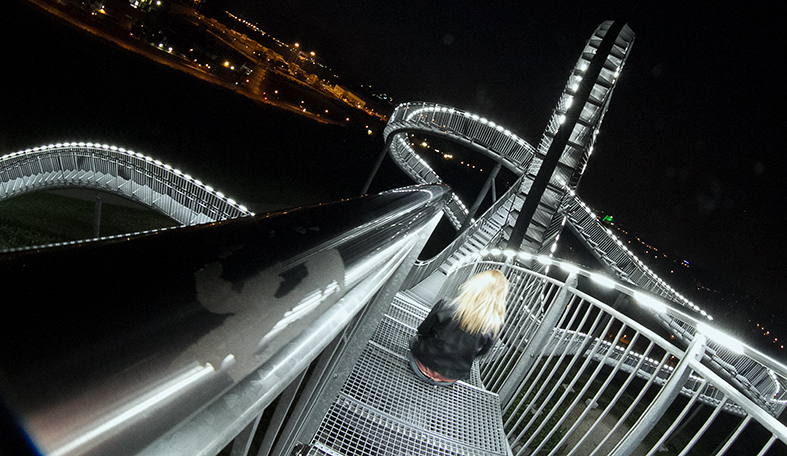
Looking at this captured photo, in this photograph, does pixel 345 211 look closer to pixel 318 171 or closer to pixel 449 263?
pixel 449 263

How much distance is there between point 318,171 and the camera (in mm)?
56469

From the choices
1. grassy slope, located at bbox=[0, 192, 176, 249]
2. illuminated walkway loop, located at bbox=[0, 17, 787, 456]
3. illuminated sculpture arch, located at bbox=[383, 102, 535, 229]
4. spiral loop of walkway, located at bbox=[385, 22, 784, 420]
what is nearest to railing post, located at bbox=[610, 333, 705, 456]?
illuminated walkway loop, located at bbox=[0, 17, 787, 456]

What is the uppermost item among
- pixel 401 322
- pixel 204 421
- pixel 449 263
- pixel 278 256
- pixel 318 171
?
pixel 278 256

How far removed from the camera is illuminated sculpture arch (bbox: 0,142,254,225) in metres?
16.6

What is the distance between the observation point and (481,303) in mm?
3627

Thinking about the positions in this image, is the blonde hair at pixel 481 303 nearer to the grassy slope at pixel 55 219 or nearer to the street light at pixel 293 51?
the grassy slope at pixel 55 219

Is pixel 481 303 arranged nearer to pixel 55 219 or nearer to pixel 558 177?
pixel 558 177

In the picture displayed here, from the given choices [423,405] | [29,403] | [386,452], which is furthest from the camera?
[423,405]

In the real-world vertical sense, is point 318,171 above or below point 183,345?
below

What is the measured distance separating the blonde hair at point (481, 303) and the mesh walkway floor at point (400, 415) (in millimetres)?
516

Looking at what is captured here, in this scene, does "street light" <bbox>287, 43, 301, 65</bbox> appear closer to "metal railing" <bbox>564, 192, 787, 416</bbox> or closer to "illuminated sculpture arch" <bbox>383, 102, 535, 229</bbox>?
A: "illuminated sculpture arch" <bbox>383, 102, 535, 229</bbox>

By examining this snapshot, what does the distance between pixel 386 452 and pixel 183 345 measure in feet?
6.44

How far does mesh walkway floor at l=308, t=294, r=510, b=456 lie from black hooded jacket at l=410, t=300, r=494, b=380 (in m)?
0.14

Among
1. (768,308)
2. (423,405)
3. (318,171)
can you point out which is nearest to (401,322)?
(423,405)
